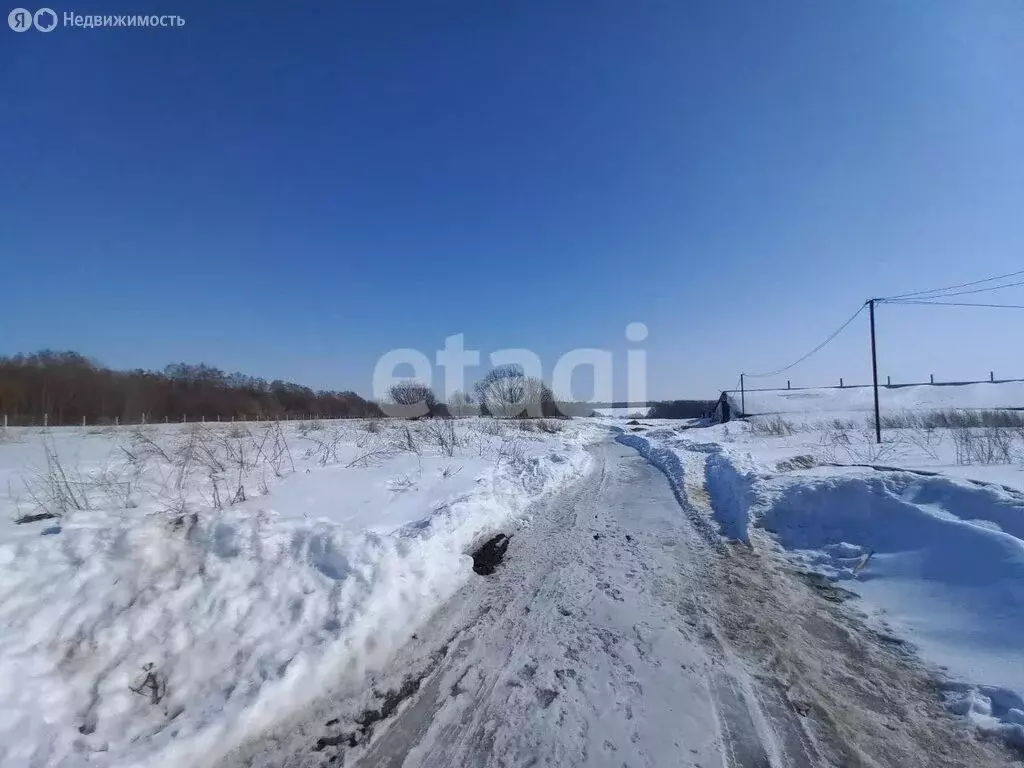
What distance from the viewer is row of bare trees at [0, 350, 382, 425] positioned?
3506 centimetres

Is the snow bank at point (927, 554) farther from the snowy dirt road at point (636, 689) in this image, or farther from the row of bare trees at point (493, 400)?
the row of bare trees at point (493, 400)

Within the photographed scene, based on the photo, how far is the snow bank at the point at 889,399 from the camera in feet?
135

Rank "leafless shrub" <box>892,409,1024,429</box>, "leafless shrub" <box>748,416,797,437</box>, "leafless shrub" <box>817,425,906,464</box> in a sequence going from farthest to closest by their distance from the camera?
"leafless shrub" <box>748,416,797,437</box> < "leafless shrub" <box>892,409,1024,429</box> < "leafless shrub" <box>817,425,906,464</box>

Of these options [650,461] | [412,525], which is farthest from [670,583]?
[650,461]

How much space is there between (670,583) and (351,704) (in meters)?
3.49

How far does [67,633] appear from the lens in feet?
10.5

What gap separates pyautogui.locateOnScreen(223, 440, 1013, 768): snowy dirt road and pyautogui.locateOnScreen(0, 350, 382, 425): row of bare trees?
3252 cm

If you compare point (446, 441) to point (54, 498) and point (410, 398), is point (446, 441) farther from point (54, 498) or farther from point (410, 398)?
point (410, 398)

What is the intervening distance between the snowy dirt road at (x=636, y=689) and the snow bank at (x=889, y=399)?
43.2 meters

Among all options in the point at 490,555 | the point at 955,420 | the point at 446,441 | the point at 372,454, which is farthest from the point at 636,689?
the point at 955,420

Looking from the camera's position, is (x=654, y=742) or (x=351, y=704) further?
(x=351, y=704)

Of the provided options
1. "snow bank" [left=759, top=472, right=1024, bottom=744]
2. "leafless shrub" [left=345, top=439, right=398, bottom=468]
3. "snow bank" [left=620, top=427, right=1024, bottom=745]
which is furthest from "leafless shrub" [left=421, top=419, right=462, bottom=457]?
"snow bank" [left=759, top=472, right=1024, bottom=744]

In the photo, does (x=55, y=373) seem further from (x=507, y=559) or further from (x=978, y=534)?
(x=978, y=534)

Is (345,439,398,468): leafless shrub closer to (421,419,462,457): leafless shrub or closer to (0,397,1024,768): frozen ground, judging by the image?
(421,419,462,457): leafless shrub
